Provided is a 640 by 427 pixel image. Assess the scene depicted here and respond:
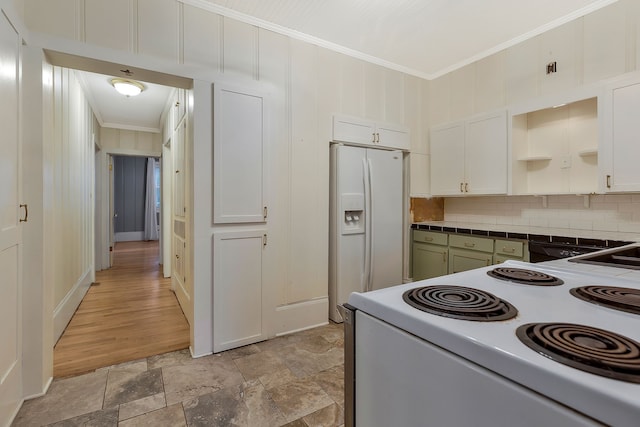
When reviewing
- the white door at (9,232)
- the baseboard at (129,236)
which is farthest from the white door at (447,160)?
the baseboard at (129,236)

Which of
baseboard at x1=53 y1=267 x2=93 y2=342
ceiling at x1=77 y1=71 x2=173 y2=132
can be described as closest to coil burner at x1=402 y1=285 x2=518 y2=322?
baseboard at x1=53 y1=267 x2=93 y2=342

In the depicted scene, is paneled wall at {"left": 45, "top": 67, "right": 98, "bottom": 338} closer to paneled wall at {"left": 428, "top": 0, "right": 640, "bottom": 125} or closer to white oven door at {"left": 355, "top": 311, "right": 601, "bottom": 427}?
white oven door at {"left": 355, "top": 311, "right": 601, "bottom": 427}

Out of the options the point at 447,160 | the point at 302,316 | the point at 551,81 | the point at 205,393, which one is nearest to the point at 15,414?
the point at 205,393

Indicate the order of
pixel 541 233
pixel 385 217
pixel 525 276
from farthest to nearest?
1. pixel 385 217
2. pixel 541 233
3. pixel 525 276

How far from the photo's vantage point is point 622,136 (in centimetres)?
228

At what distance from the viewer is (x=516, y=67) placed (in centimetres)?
307

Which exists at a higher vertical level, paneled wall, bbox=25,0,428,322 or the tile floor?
paneled wall, bbox=25,0,428,322

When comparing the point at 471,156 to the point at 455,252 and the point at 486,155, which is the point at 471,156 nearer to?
the point at 486,155

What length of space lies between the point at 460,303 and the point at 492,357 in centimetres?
24

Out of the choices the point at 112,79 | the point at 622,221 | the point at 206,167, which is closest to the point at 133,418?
the point at 206,167

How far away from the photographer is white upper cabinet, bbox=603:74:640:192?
2.22 metres

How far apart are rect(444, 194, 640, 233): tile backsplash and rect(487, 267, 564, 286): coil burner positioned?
220 cm

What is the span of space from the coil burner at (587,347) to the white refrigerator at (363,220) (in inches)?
93.7

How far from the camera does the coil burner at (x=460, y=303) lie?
27.7 inches
